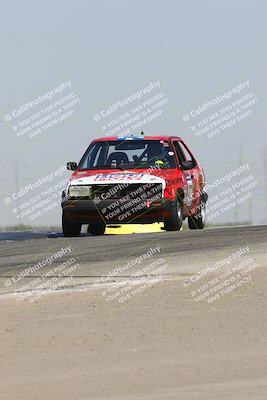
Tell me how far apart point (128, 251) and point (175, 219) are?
12.4 ft

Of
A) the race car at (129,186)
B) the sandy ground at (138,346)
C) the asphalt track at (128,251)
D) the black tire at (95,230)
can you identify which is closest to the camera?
the sandy ground at (138,346)

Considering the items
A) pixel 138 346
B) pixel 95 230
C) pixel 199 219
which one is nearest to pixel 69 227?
pixel 95 230

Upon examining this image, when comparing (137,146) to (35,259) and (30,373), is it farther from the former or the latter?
(30,373)

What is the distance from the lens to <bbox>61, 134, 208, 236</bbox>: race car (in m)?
19.5

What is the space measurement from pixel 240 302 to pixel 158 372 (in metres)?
3.31

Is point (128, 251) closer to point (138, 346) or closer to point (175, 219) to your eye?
point (175, 219)

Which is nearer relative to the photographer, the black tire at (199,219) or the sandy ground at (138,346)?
the sandy ground at (138,346)

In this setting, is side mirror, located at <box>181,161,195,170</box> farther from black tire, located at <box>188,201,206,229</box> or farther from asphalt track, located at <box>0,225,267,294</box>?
black tire, located at <box>188,201,206,229</box>

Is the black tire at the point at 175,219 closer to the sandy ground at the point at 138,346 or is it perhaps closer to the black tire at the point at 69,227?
the black tire at the point at 69,227

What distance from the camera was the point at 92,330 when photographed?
1087 cm

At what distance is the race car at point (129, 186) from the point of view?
1953 centimetres

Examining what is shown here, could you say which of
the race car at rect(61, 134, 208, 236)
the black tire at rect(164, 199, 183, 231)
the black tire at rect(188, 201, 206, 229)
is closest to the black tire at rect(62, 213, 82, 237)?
the race car at rect(61, 134, 208, 236)

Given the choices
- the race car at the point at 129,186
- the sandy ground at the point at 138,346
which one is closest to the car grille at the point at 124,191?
the race car at the point at 129,186

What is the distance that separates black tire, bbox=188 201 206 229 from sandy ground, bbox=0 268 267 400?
8.58 metres
